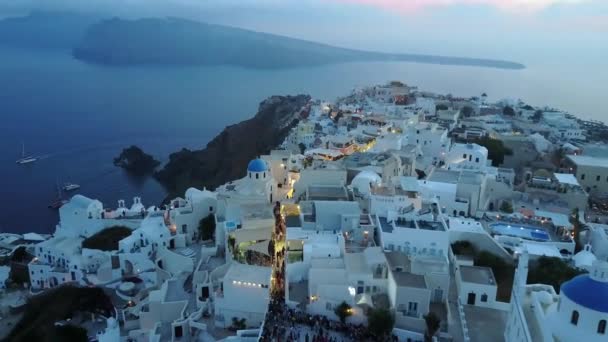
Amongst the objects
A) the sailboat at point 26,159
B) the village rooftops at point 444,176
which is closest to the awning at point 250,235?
the village rooftops at point 444,176

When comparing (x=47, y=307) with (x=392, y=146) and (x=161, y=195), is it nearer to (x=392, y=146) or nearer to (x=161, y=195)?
(x=392, y=146)

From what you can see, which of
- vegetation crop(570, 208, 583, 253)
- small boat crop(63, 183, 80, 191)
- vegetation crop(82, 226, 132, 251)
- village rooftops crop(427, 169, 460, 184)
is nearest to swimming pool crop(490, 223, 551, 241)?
vegetation crop(570, 208, 583, 253)

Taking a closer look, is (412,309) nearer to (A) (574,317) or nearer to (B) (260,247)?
(A) (574,317)

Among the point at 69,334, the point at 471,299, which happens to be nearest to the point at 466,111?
the point at 471,299

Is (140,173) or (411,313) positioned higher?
(411,313)

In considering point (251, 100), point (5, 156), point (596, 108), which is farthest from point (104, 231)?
point (251, 100)
